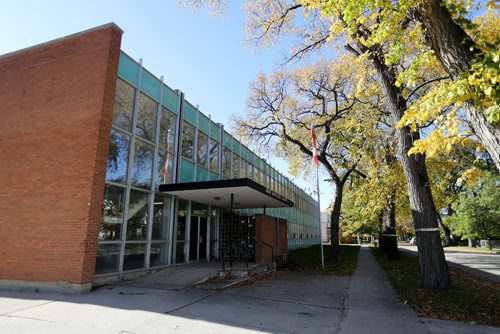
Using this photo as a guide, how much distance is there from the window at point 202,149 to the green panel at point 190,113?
809 mm

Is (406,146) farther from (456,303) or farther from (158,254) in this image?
(158,254)

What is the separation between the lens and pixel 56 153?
9930 millimetres

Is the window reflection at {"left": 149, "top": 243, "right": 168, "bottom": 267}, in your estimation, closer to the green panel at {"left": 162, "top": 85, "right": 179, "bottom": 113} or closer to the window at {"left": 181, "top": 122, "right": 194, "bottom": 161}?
the window at {"left": 181, "top": 122, "right": 194, "bottom": 161}

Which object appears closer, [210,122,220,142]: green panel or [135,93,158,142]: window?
[135,93,158,142]: window

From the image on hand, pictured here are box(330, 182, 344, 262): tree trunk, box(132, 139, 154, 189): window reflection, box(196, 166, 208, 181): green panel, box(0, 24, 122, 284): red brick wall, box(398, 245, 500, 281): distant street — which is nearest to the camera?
box(0, 24, 122, 284): red brick wall

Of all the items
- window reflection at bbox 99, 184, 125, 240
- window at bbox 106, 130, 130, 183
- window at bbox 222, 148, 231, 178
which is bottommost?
window reflection at bbox 99, 184, 125, 240

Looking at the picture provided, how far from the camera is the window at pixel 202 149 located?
50.1ft

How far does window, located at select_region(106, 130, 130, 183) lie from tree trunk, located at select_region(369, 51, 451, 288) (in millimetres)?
8093

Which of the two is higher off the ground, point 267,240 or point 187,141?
point 187,141

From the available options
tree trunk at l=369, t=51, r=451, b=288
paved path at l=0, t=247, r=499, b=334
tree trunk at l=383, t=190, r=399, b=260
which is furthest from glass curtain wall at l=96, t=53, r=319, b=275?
tree trunk at l=383, t=190, r=399, b=260

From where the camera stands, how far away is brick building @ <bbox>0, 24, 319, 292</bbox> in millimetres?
9156

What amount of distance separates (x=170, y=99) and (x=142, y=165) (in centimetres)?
342

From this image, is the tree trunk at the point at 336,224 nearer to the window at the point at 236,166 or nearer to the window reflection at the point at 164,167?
the window at the point at 236,166

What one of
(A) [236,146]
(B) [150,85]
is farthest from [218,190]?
(A) [236,146]
